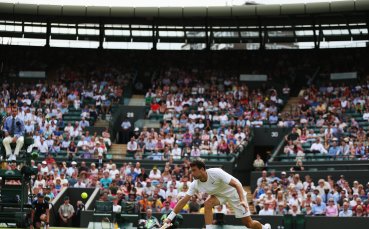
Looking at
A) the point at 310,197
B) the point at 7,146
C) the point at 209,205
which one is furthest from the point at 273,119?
the point at 209,205

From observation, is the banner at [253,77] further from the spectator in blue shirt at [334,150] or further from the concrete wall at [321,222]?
the concrete wall at [321,222]

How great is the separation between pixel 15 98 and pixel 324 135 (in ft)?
51.9

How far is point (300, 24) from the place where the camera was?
36594mm

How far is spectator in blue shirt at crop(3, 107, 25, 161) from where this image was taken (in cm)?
1969

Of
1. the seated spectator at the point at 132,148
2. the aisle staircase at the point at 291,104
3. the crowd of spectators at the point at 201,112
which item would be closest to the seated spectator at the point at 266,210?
the crowd of spectators at the point at 201,112

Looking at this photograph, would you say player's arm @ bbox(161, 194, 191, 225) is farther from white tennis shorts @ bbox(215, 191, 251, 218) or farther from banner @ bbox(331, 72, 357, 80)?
banner @ bbox(331, 72, 357, 80)

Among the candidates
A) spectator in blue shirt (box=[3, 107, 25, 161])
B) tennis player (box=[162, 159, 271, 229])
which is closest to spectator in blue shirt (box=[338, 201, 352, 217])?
tennis player (box=[162, 159, 271, 229])

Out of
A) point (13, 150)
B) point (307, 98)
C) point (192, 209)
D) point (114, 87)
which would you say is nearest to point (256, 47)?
point (307, 98)

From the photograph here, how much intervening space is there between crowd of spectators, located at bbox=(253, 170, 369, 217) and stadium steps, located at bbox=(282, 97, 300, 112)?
10156 millimetres

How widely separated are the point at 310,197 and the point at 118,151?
11.6 meters

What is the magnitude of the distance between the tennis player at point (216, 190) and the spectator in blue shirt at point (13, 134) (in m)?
9.06

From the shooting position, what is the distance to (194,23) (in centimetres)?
3759

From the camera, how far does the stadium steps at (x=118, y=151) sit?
29.4 m

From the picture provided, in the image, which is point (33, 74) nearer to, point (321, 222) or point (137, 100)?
point (137, 100)
